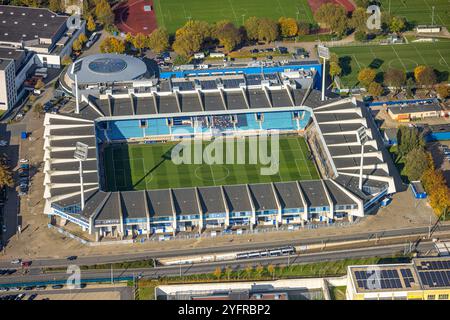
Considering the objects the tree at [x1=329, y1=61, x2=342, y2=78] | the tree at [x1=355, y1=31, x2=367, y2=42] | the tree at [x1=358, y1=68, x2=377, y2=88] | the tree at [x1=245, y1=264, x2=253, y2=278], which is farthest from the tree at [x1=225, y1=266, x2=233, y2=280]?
the tree at [x1=355, y1=31, x2=367, y2=42]

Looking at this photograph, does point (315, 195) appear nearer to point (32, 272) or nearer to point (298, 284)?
point (298, 284)

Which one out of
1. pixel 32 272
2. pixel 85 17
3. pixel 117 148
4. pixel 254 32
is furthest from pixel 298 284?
pixel 85 17

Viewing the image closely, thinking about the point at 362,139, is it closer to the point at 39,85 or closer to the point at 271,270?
the point at 271,270

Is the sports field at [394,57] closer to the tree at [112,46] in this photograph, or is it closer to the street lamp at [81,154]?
the tree at [112,46]

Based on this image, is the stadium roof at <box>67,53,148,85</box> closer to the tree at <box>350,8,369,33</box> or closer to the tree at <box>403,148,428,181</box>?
the tree at <box>350,8,369,33</box>

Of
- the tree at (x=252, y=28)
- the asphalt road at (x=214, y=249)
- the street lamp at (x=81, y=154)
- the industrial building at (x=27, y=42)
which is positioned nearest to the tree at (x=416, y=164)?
the asphalt road at (x=214, y=249)

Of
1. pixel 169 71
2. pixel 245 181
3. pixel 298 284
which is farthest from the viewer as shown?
pixel 169 71
